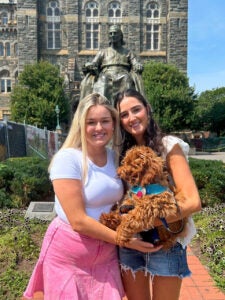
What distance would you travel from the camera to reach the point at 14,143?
15.1 metres

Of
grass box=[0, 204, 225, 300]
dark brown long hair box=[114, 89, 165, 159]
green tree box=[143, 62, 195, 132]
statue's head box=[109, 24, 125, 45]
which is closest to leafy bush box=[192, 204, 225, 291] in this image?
grass box=[0, 204, 225, 300]

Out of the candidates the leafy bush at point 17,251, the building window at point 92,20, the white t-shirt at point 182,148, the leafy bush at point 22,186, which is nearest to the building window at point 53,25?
the building window at point 92,20

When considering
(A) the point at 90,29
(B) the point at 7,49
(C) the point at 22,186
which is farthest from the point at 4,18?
(C) the point at 22,186

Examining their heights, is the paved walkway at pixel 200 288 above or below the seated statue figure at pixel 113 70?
below

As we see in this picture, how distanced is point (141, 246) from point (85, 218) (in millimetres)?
341

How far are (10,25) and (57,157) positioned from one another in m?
46.7

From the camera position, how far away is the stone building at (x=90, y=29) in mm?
42438

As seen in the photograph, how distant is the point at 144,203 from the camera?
1869 mm

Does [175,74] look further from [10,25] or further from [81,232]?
[81,232]

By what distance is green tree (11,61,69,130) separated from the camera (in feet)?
119

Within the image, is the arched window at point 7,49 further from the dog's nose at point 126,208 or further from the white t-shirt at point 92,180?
the dog's nose at point 126,208

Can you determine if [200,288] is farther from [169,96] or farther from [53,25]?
[53,25]

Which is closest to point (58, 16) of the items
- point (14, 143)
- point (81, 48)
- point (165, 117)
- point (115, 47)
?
point (81, 48)

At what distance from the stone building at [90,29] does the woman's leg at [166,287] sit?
1613 inches
